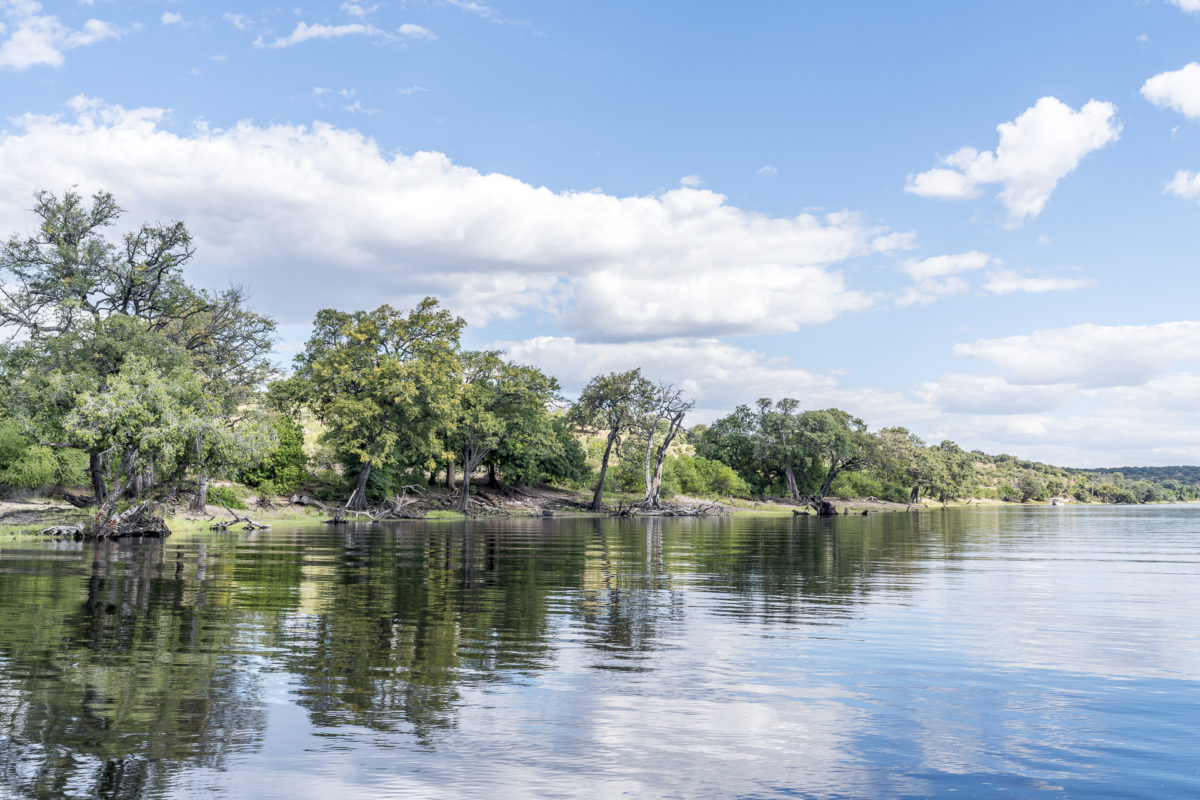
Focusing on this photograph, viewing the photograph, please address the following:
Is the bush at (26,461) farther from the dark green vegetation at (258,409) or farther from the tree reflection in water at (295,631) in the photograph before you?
the tree reflection in water at (295,631)

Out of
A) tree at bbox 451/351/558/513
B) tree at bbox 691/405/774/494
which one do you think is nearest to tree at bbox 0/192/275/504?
tree at bbox 451/351/558/513

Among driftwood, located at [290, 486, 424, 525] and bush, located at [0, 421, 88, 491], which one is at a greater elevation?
bush, located at [0, 421, 88, 491]

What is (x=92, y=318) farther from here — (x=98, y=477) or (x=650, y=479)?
(x=650, y=479)

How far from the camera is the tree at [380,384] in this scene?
68375mm

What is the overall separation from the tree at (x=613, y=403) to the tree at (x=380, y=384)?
73.9 ft

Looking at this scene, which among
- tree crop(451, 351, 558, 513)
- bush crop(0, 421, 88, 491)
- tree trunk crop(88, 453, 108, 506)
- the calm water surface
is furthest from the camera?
tree crop(451, 351, 558, 513)

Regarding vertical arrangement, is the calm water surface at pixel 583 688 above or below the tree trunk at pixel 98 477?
below

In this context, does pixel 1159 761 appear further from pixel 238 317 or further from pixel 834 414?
pixel 834 414

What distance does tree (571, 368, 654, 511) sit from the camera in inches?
3723

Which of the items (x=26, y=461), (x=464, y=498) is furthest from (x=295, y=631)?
(x=464, y=498)

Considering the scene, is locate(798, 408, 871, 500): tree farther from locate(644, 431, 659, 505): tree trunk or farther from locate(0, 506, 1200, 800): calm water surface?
locate(0, 506, 1200, 800): calm water surface

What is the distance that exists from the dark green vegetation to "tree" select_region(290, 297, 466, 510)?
0.19 metres

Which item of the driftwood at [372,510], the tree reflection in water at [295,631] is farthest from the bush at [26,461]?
the tree reflection in water at [295,631]

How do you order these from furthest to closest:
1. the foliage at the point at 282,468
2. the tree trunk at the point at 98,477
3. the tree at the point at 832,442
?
the tree at the point at 832,442, the foliage at the point at 282,468, the tree trunk at the point at 98,477
